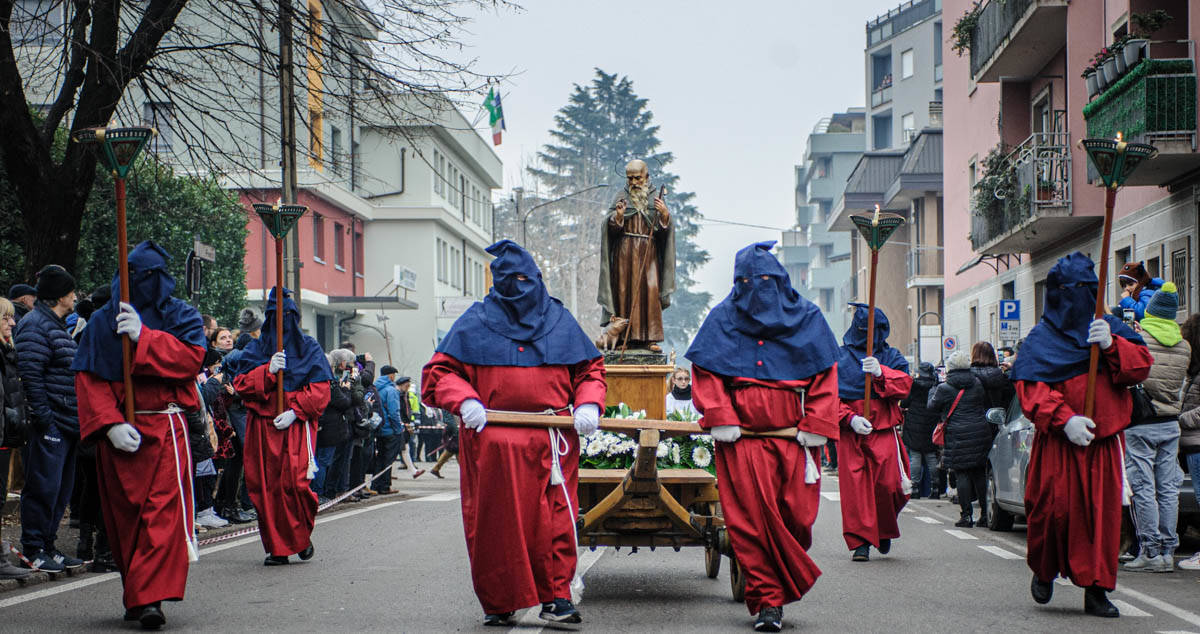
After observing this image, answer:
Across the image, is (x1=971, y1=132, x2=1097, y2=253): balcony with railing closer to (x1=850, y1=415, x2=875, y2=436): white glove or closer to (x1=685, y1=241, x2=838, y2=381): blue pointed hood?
(x1=850, y1=415, x2=875, y2=436): white glove

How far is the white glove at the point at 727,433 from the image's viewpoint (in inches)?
318

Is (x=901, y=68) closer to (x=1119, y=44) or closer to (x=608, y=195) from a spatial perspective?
(x=608, y=195)

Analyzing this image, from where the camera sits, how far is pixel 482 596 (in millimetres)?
7898

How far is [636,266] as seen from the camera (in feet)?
44.8

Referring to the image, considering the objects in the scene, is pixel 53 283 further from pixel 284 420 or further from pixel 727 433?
pixel 727 433

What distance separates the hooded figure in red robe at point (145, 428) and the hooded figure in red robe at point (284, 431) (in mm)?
2605

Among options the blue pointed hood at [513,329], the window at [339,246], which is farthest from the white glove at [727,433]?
the window at [339,246]

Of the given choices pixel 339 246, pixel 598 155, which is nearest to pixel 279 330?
pixel 339 246

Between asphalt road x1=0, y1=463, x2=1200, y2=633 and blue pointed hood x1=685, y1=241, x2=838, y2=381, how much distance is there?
1.42 m

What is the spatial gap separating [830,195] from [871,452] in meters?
79.0

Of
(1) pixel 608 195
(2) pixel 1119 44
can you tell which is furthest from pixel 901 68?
(2) pixel 1119 44

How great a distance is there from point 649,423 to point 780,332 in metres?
0.91

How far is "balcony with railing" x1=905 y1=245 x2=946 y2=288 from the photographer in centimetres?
4822

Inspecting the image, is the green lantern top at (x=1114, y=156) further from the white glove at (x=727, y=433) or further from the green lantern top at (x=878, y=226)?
the white glove at (x=727, y=433)
